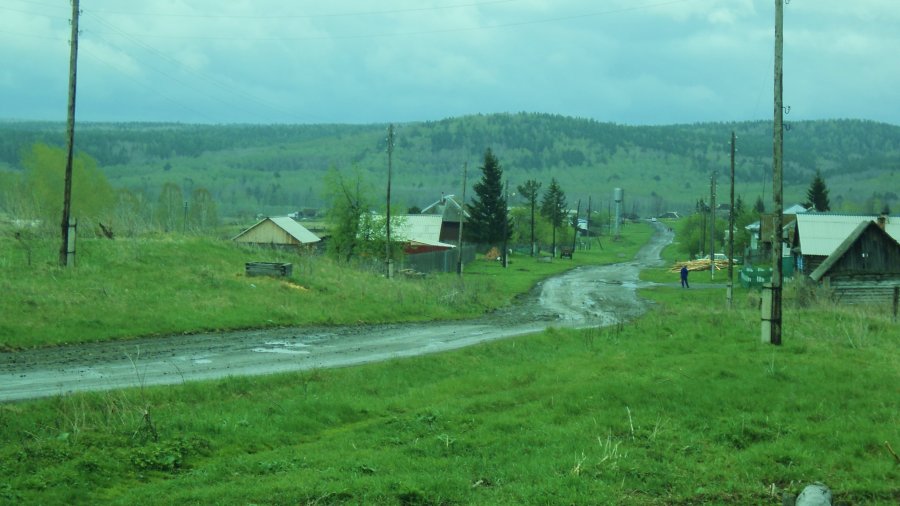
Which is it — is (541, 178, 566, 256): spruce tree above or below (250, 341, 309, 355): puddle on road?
above

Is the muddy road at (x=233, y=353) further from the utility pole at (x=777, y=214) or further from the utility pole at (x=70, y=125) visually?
the utility pole at (x=777, y=214)

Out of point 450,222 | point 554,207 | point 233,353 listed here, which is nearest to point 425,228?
point 450,222

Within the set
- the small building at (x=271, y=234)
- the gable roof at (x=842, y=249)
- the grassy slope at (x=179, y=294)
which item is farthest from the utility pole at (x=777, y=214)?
the small building at (x=271, y=234)

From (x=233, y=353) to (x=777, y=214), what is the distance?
1246 centimetres

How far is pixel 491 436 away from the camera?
1220cm

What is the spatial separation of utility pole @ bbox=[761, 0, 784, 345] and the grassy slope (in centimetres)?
1502

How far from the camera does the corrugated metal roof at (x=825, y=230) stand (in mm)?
58438

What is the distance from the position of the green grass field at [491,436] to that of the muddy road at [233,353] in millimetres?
1833

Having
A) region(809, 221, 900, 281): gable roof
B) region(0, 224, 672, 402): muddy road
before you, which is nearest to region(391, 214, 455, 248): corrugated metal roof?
region(809, 221, 900, 281): gable roof

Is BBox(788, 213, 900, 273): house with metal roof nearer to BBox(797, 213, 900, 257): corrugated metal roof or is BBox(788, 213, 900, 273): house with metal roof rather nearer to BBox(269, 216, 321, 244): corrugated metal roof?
BBox(797, 213, 900, 257): corrugated metal roof

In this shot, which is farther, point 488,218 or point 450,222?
point 450,222

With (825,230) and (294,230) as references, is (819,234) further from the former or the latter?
(294,230)

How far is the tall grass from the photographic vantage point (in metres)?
9.88

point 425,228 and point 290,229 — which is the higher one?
point 425,228
